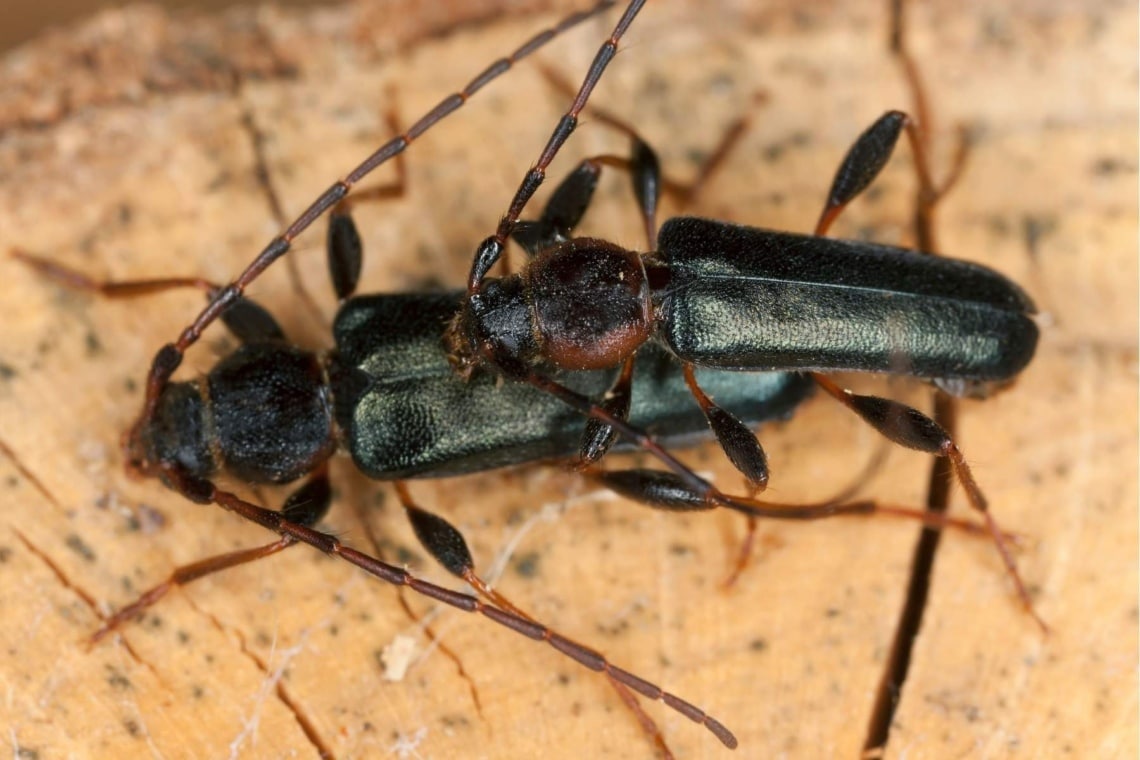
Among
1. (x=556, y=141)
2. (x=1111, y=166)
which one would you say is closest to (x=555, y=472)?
(x=556, y=141)

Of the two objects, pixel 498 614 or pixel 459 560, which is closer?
pixel 498 614

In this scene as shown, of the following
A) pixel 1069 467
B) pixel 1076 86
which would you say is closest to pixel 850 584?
pixel 1069 467

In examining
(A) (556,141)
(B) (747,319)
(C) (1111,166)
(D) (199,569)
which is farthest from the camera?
(C) (1111,166)

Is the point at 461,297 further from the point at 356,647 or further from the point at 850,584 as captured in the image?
the point at 850,584

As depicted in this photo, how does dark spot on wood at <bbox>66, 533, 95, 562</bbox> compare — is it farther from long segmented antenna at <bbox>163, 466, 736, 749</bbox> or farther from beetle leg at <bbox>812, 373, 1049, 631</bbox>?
beetle leg at <bbox>812, 373, 1049, 631</bbox>

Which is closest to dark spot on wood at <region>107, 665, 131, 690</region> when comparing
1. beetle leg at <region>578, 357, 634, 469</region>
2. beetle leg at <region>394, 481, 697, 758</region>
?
beetle leg at <region>394, 481, 697, 758</region>

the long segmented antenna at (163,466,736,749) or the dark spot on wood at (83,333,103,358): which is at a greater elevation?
the dark spot on wood at (83,333,103,358)

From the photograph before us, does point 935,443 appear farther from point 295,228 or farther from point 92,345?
point 92,345
